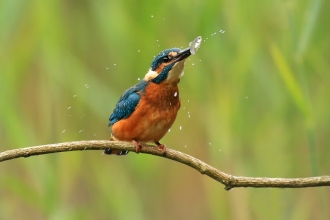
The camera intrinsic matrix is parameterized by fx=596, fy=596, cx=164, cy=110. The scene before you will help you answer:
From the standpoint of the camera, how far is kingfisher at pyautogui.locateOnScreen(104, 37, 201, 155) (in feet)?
8.41

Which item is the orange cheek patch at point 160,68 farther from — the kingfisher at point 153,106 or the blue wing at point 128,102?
the blue wing at point 128,102

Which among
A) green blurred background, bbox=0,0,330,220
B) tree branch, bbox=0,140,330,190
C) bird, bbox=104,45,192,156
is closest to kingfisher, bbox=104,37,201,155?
bird, bbox=104,45,192,156

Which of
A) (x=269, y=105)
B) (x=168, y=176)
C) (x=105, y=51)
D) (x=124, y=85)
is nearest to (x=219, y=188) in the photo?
(x=168, y=176)

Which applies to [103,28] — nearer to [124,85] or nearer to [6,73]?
[124,85]

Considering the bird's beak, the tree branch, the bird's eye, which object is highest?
the bird's eye

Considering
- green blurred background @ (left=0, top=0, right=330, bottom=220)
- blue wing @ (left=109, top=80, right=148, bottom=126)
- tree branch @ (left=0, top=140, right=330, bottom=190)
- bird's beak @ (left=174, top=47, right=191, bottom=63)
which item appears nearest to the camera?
tree branch @ (left=0, top=140, right=330, bottom=190)

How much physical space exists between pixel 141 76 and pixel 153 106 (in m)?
0.37

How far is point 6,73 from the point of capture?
2.83 m

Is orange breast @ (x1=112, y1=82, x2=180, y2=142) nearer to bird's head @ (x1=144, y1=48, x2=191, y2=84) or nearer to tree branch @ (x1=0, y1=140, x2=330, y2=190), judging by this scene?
bird's head @ (x1=144, y1=48, x2=191, y2=84)

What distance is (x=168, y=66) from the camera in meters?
2.52

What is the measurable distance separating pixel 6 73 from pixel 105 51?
0.51 metres

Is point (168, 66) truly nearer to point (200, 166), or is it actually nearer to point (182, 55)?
point (182, 55)

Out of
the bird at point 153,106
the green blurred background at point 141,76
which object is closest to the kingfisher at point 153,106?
the bird at point 153,106

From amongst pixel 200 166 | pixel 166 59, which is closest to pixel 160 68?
pixel 166 59
